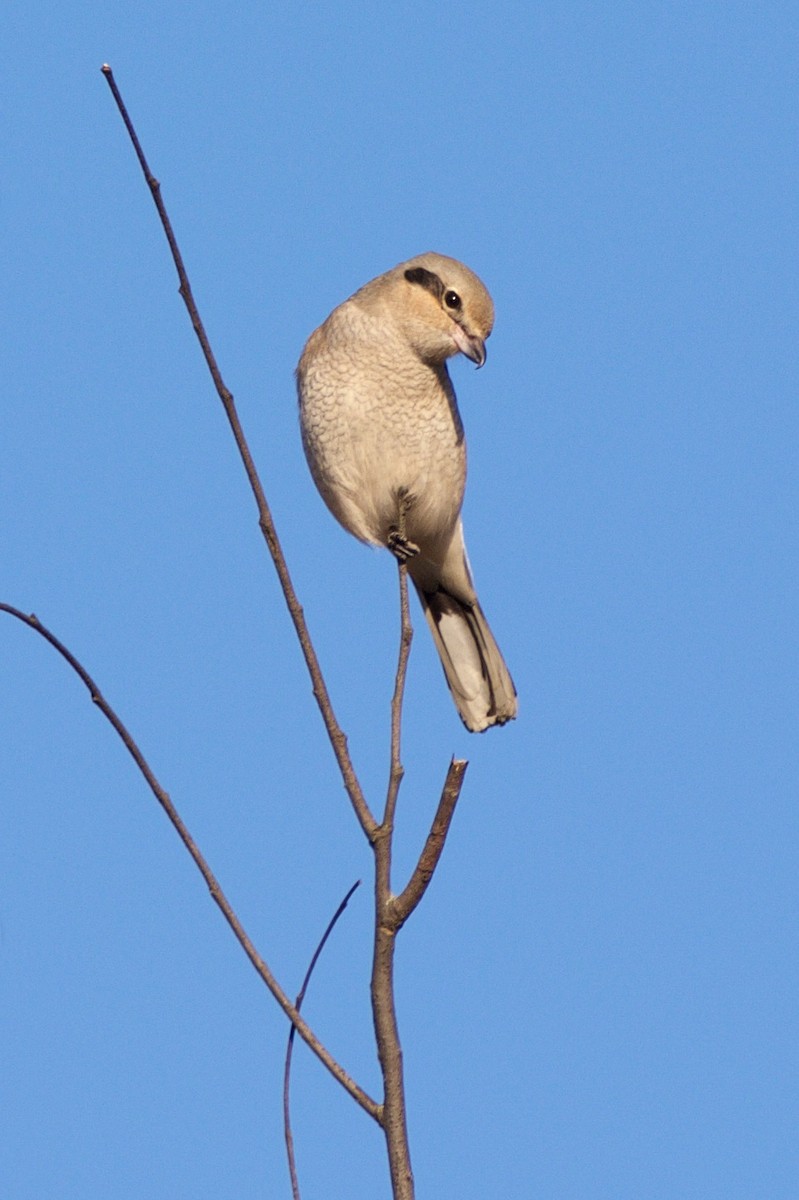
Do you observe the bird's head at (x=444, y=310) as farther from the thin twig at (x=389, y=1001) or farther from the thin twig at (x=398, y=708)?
the thin twig at (x=389, y=1001)

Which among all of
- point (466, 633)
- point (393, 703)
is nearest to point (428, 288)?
point (466, 633)

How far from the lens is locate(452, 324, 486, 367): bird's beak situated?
4.21 metres

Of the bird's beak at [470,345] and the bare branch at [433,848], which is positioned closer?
the bare branch at [433,848]

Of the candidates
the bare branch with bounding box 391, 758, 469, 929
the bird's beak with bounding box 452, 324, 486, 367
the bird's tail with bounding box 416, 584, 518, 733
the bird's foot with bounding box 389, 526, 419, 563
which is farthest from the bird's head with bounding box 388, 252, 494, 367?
the bare branch with bounding box 391, 758, 469, 929

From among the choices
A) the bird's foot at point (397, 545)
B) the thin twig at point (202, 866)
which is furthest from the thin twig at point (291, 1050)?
the bird's foot at point (397, 545)

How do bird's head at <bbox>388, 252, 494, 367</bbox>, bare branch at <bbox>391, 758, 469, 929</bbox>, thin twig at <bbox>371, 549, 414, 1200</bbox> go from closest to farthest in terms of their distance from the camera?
thin twig at <bbox>371, 549, 414, 1200</bbox> < bare branch at <bbox>391, 758, 469, 929</bbox> < bird's head at <bbox>388, 252, 494, 367</bbox>

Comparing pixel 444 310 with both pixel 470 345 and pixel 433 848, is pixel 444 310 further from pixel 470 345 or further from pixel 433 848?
pixel 433 848

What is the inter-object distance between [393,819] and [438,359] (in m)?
2.52

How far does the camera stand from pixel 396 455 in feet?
13.9

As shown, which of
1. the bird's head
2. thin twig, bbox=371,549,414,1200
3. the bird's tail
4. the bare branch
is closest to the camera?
thin twig, bbox=371,549,414,1200

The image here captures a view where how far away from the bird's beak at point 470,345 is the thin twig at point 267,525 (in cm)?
227

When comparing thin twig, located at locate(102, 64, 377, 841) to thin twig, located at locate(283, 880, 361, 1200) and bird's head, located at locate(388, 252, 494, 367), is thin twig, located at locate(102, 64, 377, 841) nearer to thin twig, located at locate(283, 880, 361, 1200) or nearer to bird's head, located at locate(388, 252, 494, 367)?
thin twig, located at locate(283, 880, 361, 1200)

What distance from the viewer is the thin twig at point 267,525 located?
195 cm

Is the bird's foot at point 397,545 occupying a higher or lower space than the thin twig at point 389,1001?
higher
